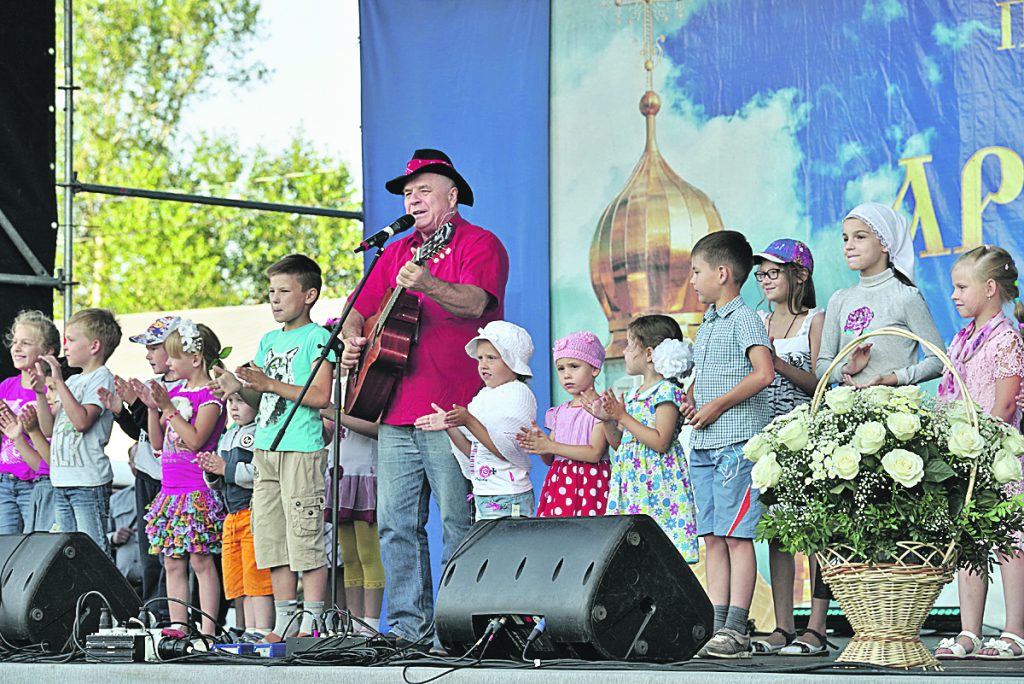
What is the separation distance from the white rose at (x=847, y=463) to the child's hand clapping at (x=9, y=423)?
4.58 m

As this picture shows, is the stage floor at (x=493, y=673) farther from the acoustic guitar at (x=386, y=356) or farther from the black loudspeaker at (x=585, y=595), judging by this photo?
the acoustic guitar at (x=386, y=356)

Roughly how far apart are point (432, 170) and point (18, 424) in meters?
2.54

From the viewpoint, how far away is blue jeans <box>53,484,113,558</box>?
6.52 metres

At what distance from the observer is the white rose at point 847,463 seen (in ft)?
10.9

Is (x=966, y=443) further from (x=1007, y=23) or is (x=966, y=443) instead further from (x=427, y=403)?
(x=1007, y=23)

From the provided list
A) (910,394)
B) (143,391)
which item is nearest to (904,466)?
(910,394)

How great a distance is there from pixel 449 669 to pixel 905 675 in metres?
1.01

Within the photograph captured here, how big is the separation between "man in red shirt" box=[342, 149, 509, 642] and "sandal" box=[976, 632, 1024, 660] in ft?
6.22

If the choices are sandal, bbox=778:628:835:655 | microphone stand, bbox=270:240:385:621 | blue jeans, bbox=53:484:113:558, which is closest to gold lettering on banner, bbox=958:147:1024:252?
sandal, bbox=778:628:835:655

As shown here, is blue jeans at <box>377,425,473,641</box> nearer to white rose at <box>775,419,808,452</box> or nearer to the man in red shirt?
the man in red shirt

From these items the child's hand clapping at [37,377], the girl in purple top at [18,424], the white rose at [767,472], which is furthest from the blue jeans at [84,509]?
the white rose at [767,472]

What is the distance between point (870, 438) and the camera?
10.9ft

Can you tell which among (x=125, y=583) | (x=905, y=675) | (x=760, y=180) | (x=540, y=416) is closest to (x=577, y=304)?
(x=540, y=416)

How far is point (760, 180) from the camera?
22.0 ft
